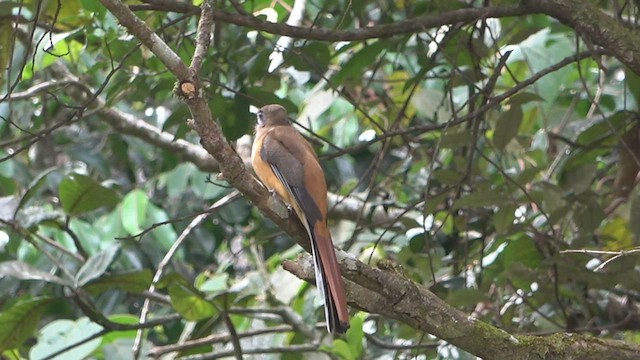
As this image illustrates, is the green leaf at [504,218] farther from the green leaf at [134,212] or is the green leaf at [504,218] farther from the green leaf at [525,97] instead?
the green leaf at [134,212]

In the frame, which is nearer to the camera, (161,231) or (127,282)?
(127,282)

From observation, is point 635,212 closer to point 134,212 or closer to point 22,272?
point 22,272

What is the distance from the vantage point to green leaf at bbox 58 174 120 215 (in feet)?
14.2

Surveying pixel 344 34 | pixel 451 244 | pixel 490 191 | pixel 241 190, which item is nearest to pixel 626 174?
pixel 490 191

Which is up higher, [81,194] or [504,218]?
[81,194]

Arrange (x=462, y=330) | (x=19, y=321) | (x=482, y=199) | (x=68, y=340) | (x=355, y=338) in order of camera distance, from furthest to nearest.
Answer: (x=68, y=340) < (x=19, y=321) < (x=355, y=338) < (x=482, y=199) < (x=462, y=330)

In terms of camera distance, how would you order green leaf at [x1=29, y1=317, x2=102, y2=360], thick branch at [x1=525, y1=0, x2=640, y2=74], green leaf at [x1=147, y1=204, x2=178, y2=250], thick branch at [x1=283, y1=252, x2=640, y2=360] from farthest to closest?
green leaf at [x1=147, y1=204, x2=178, y2=250]
green leaf at [x1=29, y1=317, x2=102, y2=360]
thick branch at [x1=525, y1=0, x2=640, y2=74]
thick branch at [x1=283, y1=252, x2=640, y2=360]

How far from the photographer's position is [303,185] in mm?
3668

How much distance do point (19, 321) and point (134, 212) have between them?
4.52ft

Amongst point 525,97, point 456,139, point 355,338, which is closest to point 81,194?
point 355,338

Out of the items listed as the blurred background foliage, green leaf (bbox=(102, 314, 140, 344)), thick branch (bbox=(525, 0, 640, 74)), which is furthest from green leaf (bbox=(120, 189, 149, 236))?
thick branch (bbox=(525, 0, 640, 74))

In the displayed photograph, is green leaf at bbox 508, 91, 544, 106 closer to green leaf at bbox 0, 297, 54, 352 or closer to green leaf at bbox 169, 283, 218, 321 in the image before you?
green leaf at bbox 169, 283, 218, 321

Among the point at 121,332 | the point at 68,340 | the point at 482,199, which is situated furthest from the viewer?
the point at 121,332

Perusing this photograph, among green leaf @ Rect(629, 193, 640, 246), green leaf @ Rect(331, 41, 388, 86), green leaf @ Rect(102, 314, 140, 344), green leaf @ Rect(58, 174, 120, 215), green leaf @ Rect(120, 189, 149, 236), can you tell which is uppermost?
green leaf @ Rect(120, 189, 149, 236)
